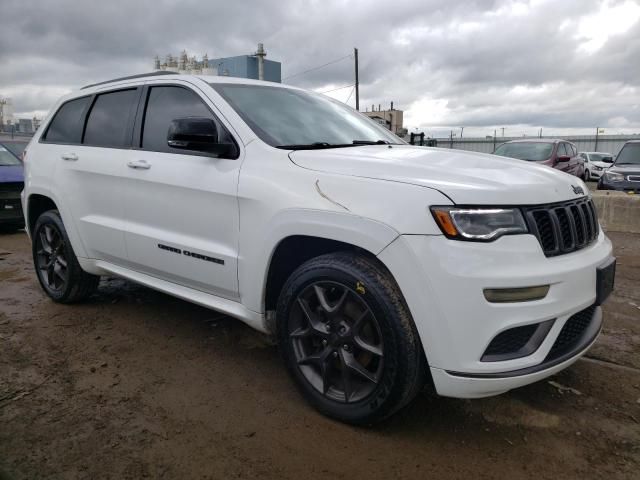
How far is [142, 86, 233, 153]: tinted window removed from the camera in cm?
331

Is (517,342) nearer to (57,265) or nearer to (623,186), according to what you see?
(57,265)

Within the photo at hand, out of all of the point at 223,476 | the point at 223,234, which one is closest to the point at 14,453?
the point at 223,476

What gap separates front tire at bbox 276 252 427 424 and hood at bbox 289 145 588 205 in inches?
17.4

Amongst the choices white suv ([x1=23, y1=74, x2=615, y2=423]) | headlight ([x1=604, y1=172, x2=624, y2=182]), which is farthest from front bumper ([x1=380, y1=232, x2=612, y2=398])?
headlight ([x1=604, y1=172, x2=624, y2=182])

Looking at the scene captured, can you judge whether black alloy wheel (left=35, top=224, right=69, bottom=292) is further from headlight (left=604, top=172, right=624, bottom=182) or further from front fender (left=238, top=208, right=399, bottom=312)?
headlight (left=604, top=172, right=624, bottom=182)

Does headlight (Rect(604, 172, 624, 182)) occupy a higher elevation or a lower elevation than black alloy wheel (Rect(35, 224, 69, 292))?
higher

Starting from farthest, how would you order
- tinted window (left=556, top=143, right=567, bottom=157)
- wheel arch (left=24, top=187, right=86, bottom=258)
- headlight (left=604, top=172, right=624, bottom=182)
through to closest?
tinted window (left=556, top=143, right=567, bottom=157) → headlight (left=604, top=172, right=624, bottom=182) → wheel arch (left=24, top=187, right=86, bottom=258)

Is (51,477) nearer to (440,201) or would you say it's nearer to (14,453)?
(14,453)

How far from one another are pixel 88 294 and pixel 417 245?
11.2ft

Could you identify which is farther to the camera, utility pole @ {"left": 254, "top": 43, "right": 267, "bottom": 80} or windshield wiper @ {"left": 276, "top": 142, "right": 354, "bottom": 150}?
utility pole @ {"left": 254, "top": 43, "right": 267, "bottom": 80}

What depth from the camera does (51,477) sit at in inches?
86.4

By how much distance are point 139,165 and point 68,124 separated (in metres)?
1.43

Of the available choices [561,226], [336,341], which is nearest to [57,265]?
[336,341]

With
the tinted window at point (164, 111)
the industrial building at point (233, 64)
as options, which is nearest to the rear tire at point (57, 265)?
the tinted window at point (164, 111)
